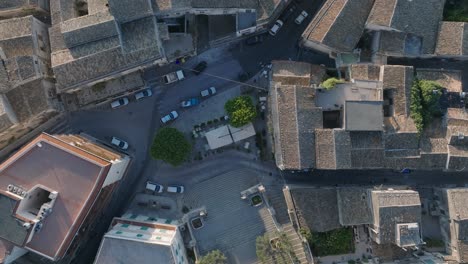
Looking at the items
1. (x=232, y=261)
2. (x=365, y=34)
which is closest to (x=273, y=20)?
(x=365, y=34)

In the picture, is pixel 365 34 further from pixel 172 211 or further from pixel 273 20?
pixel 172 211

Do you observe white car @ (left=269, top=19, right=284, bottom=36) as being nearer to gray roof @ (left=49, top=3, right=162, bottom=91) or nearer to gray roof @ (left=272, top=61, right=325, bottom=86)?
gray roof @ (left=272, top=61, right=325, bottom=86)

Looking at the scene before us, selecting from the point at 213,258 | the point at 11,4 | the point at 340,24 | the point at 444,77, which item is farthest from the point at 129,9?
the point at 444,77

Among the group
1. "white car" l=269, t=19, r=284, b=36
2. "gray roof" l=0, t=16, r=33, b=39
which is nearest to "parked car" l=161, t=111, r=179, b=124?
"white car" l=269, t=19, r=284, b=36

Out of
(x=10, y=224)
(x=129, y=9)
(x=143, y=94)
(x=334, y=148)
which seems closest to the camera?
(x=10, y=224)

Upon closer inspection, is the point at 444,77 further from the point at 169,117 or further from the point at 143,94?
the point at 143,94

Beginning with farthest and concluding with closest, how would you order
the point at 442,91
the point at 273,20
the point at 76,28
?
the point at 273,20, the point at 442,91, the point at 76,28
